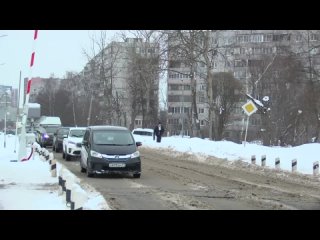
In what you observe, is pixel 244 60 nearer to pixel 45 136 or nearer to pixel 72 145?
pixel 45 136

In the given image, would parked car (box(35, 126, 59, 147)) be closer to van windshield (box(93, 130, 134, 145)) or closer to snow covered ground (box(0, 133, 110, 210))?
snow covered ground (box(0, 133, 110, 210))

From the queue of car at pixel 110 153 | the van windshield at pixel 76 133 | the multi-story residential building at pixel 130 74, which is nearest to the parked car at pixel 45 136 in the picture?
the multi-story residential building at pixel 130 74

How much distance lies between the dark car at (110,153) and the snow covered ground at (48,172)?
1483 mm

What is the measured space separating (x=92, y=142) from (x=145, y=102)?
47.2 m

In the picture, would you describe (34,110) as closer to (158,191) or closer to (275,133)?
(275,133)

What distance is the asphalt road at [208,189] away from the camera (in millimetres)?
11844

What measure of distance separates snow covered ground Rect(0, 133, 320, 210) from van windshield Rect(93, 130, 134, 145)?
1.96m

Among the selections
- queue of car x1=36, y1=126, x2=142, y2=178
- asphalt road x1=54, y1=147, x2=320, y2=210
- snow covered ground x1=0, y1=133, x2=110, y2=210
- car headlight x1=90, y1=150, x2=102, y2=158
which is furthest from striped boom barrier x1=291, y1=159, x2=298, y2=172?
snow covered ground x1=0, y1=133, x2=110, y2=210

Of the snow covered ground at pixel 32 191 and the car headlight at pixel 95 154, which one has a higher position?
the car headlight at pixel 95 154

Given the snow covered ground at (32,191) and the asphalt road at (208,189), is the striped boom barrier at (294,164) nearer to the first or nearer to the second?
the asphalt road at (208,189)
